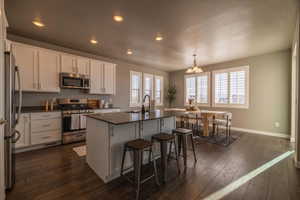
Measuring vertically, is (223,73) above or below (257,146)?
above

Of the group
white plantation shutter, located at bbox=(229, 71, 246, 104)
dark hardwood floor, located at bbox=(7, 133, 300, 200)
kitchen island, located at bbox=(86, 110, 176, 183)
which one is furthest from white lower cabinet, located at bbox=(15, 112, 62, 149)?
white plantation shutter, located at bbox=(229, 71, 246, 104)

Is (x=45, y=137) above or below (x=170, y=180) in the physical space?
above

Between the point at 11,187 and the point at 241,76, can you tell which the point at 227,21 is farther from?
the point at 11,187

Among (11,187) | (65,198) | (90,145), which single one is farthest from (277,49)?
(11,187)

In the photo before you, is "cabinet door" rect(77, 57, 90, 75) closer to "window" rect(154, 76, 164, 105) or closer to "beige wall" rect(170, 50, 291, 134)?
"window" rect(154, 76, 164, 105)

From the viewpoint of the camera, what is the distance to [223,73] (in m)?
5.56

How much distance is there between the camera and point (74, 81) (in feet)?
13.1

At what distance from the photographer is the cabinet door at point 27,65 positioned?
124 inches

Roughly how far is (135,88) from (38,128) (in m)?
3.70

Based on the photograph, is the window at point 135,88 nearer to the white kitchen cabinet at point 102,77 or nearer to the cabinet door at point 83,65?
the white kitchen cabinet at point 102,77

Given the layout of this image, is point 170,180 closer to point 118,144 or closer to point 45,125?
point 118,144

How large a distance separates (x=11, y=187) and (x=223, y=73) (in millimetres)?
6558

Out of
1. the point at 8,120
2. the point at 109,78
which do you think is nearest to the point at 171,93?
the point at 109,78

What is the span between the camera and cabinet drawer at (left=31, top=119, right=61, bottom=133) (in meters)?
3.15
